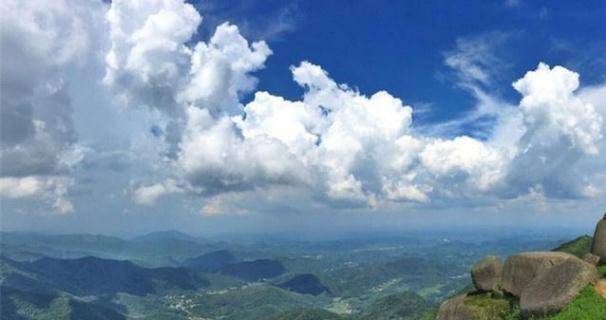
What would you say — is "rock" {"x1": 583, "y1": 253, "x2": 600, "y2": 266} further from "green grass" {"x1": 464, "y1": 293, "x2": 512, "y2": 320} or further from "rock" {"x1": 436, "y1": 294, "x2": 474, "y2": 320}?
"rock" {"x1": 436, "y1": 294, "x2": 474, "y2": 320}

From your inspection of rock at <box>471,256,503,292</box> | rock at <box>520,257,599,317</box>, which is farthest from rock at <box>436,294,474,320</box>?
rock at <box>520,257,599,317</box>

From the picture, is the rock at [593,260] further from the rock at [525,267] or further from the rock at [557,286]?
the rock at [557,286]

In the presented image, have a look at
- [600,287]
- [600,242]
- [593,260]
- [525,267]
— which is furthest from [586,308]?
[600,242]

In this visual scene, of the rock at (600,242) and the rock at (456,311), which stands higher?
the rock at (600,242)

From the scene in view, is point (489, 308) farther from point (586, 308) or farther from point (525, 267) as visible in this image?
point (586, 308)

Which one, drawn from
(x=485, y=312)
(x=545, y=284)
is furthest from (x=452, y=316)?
(x=545, y=284)

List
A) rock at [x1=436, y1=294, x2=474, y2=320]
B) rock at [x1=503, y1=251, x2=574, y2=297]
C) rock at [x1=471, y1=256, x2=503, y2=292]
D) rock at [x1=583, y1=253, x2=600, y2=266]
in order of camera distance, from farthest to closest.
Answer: rock at [x1=471, y1=256, x2=503, y2=292]
rock at [x1=436, y1=294, x2=474, y2=320]
rock at [x1=583, y1=253, x2=600, y2=266]
rock at [x1=503, y1=251, x2=574, y2=297]

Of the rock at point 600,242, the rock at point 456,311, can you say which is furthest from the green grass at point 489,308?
the rock at point 600,242

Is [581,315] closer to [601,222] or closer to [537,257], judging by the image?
[537,257]
